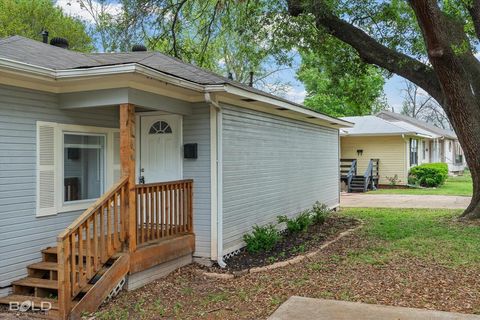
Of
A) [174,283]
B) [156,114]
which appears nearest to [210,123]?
[156,114]

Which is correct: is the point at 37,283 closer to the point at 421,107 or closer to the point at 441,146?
the point at 441,146

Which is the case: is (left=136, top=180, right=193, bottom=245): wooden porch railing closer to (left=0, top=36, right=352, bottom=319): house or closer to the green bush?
(left=0, top=36, right=352, bottom=319): house

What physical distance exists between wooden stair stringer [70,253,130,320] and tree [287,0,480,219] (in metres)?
6.48

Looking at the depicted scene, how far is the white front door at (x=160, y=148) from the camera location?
23.2 ft

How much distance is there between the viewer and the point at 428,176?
21.8 m

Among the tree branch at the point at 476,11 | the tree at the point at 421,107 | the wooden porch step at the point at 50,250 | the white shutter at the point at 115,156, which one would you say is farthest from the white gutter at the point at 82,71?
the tree at the point at 421,107

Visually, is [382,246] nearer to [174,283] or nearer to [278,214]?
[278,214]

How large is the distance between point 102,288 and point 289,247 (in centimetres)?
383

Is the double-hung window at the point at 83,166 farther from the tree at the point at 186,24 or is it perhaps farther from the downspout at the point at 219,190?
the tree at the point at 186,24

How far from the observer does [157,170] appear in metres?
7.23

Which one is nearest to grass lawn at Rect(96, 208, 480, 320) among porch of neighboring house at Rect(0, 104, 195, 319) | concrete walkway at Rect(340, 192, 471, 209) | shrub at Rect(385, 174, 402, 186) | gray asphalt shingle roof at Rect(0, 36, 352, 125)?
porch of neighboring house at Rect(0, 104, 195, 319)

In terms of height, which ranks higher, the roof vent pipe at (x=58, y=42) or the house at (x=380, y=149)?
the roof vent pipe at (x=58, y=42)

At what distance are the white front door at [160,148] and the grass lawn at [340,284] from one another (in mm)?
1581

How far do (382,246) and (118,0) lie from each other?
860 centimetres
